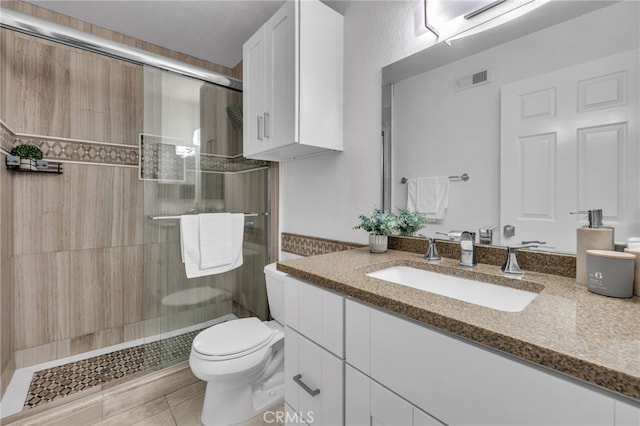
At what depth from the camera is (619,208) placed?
0.80 metres

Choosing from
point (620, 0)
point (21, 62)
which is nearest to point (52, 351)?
point (21, 62)

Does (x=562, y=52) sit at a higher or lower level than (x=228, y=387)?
higher

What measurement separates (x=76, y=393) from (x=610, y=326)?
2252 millimetres

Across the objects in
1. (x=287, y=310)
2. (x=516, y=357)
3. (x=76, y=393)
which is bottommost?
(x=76, y=393)

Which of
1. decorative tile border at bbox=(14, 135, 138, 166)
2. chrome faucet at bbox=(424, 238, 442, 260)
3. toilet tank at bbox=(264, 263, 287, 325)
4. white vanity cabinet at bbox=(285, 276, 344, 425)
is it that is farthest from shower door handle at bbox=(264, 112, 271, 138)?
decorative tile border at bbox=(14, 135, 138, 166)

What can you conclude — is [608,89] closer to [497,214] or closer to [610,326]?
[497,214]

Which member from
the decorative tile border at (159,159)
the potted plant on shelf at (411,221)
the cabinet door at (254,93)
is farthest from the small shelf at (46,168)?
the potted plant on shelf at (411,221)

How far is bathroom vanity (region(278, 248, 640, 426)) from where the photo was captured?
0.44 meters

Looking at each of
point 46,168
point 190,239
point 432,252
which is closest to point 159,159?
point 190,239

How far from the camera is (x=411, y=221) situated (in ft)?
4.10

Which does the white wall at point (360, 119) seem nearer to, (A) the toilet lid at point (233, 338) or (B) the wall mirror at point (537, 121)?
(B) the wall mirror at point (537, 121)

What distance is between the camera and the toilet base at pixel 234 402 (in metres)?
1.43

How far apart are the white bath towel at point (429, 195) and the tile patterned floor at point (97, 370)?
1.58 metres

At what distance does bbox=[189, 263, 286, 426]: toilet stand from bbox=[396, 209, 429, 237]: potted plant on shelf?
0.75m
